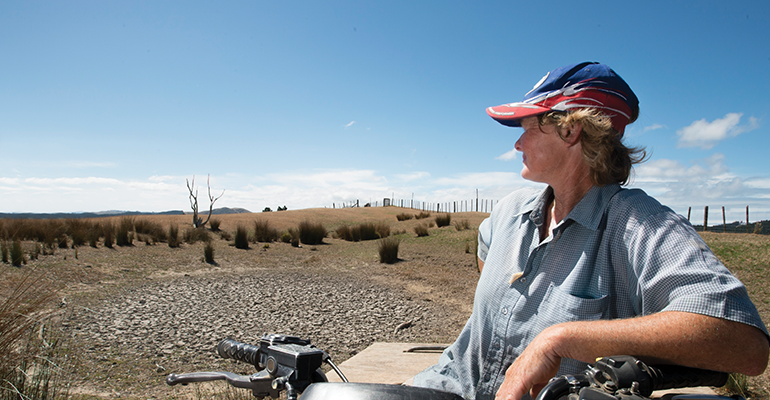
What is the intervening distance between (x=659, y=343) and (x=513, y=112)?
0.74 m

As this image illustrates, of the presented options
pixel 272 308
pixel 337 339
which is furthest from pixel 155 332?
pixel 337 339

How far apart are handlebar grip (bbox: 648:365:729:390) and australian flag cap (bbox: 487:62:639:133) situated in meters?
0.67

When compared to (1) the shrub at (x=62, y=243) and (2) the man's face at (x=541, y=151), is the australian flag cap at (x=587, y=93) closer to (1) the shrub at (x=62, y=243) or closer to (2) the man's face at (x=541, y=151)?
(2) the man's face at (x=541, y=151)

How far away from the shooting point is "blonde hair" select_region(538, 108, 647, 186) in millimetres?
1245

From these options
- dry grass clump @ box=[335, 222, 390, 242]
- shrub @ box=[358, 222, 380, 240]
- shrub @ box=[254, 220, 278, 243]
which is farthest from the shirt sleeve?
shrub @ box=[358, 222, 380, 240]

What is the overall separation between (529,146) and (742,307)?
0.69 metres

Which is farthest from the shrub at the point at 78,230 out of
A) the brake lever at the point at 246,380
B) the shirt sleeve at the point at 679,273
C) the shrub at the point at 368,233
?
the shirt sleeve at the point at 679,273

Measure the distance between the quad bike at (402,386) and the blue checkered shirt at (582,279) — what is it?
16cm

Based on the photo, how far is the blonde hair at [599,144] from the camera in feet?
4.09

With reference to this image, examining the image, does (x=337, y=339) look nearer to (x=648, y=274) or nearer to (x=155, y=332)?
(x=155, y=332)

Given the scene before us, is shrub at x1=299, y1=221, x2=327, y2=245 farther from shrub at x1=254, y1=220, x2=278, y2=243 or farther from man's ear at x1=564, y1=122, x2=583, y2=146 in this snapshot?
man's ear at x1=564, y1=122, x2=583, y2=146

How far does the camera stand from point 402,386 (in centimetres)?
92

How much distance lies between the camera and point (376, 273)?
35.0 feet

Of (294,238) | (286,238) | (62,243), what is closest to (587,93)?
(62,243)
